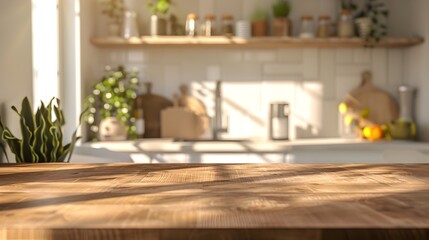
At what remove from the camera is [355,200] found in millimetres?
1122

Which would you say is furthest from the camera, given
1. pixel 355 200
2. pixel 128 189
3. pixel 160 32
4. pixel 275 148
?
pixel 160 32

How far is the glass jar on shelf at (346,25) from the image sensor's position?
405 centimetres

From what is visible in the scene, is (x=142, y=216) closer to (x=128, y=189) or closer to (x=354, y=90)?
(x=128, y=189)

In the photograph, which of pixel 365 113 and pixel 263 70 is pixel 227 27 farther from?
pixel 365 113

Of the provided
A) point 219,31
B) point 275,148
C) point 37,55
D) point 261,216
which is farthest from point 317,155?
point 261,216

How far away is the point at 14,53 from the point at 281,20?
7.04 feet

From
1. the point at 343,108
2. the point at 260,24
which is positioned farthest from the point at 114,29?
the point at 343,108

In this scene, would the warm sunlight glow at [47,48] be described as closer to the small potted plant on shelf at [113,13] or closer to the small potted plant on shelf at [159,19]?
the small potted plant on shelf at [113,13]

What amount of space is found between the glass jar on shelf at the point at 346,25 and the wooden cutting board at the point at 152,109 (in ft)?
4.38

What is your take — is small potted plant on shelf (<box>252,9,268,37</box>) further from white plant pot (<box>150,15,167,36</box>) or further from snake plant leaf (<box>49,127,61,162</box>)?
snake plant leaf (<box>49,127,61,162</box>)

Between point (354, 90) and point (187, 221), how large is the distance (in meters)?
3.47

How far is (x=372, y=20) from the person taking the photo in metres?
4.08

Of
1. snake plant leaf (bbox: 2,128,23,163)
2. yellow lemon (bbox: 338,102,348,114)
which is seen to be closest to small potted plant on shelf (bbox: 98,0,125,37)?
yellow lemon (bbox: 338,102,348,114)

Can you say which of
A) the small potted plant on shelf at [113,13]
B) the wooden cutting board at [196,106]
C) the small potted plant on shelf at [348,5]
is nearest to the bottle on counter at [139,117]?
the wooden cutting board at [196,106]
